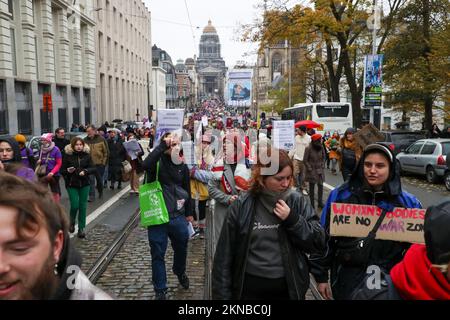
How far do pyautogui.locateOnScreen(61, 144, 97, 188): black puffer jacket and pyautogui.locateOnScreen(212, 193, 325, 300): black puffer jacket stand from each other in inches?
213

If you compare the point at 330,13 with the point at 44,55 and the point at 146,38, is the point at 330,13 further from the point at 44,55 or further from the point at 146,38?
the point at 146,38

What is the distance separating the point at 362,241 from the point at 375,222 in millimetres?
161

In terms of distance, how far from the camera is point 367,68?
20859mm

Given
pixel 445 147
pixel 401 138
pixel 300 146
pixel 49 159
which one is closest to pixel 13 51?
pixel 300 146

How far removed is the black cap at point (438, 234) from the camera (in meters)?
1.49

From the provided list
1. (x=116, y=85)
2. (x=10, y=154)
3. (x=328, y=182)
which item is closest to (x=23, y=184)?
(x=10, y=154)

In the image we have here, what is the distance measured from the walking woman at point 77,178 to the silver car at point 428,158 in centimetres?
1005

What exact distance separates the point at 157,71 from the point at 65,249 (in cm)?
8609

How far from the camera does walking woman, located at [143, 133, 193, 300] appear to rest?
5.00m

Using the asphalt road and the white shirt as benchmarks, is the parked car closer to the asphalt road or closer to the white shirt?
the asphalt road

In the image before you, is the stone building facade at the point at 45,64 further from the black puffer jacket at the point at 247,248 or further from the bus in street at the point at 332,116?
the black puffer jacket at the point at 247,248

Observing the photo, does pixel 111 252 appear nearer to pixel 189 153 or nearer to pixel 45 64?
pixel 189 153

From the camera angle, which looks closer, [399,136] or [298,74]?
[399,136]

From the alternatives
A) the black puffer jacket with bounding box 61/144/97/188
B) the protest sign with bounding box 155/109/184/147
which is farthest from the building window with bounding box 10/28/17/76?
the protest sign with bounding box 155/109/184/147
